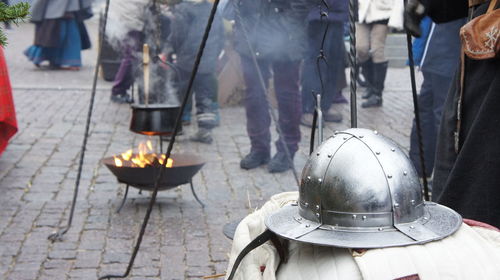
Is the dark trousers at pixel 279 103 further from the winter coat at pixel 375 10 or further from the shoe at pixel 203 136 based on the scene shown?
the winter coat at pixel 375 10

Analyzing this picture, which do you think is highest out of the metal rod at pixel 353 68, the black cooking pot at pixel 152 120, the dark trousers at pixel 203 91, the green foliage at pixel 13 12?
the green foliage at pixel 13 12

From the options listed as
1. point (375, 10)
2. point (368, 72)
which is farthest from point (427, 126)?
point (368, 72)

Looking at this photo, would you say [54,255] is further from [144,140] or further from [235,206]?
[144,140]

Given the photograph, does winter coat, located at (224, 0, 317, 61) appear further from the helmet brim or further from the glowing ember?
the helmet brim

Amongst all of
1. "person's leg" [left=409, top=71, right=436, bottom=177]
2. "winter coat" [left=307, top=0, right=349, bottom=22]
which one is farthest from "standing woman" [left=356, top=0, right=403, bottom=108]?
"person's leg" [left=409, top=71, right=436, bottom=177]

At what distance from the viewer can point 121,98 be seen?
9.57 meters

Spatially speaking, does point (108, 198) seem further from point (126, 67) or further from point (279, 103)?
point (126, 67)

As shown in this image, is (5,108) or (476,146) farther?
(5,108)

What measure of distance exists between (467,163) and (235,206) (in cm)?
250

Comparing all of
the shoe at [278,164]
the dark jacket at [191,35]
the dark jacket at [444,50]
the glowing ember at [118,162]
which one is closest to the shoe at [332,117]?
the dark jacket at [191,35]

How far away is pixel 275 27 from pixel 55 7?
6.83m

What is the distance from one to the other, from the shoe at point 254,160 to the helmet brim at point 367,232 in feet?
14.1

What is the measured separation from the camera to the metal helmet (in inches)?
75.3

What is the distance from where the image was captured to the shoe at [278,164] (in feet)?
20.5
